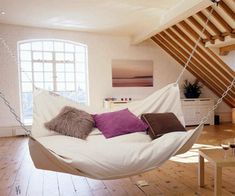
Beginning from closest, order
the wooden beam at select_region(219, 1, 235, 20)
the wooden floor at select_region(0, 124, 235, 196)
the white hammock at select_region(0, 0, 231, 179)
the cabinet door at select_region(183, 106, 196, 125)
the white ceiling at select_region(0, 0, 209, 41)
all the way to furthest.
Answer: the white hammock at select_region(0, 0, 231, 179), the wooden floor at select_region(0, 124, 235, 196), the wooden beam at select_region(219, 1, 235, 20), the white ceiling at select_region(0, 0, 209, 41), the cabinet door at select_region(183, 106, 196, 125)

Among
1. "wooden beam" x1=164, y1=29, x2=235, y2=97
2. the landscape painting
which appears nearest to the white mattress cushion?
"wooden beam" x1=164, y1=29, x2=235, y2=97

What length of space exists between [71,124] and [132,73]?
3.63 meters

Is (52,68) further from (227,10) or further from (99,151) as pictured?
(99,151)

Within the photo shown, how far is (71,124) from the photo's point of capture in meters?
2.65

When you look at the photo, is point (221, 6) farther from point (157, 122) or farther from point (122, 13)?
point (157, 122)

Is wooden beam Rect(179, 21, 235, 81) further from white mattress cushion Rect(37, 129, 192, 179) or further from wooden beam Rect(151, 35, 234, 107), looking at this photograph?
white mattress cushion Rect(37, 129, 192, 179)

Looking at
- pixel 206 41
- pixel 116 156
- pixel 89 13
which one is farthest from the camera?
pixel 206 41

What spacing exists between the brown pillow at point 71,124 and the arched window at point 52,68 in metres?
2.91

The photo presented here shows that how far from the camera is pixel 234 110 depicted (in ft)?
21.1

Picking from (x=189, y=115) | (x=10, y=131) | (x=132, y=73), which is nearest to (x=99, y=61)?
(x=132, y=73)

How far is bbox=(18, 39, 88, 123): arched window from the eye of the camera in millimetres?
5375

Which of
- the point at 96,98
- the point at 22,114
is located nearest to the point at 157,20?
the point at 96,98

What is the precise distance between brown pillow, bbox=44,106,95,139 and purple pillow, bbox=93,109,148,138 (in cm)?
13

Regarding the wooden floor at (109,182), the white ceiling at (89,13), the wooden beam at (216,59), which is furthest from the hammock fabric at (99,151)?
the wooden beam at (216,59)
